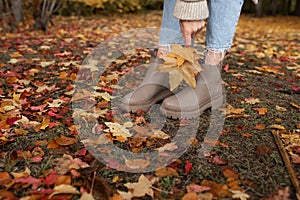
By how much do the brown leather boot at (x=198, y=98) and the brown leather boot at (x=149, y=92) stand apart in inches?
4.5

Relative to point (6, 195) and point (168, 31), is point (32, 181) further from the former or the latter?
point (168, 31)

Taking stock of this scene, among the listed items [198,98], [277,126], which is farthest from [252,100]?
[198,98]

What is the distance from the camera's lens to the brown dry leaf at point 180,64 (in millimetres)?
1489

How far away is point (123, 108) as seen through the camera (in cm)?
176

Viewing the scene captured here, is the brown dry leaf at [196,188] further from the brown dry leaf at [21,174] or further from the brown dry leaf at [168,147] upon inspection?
the brown dry leaf at [21,174]

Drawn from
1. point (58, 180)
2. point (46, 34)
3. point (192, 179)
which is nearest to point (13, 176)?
point (58, 180)

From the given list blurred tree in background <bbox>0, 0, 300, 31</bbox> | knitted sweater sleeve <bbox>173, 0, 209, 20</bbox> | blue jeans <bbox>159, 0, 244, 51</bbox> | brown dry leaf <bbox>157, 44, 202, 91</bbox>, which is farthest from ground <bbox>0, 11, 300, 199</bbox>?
blurred tree in background <bbox>0, 0, 300, 31</bbox>

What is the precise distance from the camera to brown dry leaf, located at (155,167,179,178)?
4.08 feet

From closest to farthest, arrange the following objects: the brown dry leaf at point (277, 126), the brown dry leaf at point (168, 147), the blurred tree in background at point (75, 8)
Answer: the brown dry leaf at point (168, 147)
the brown dry leaf at point (277, 126)
the blurred tree in background at point (75, 8)

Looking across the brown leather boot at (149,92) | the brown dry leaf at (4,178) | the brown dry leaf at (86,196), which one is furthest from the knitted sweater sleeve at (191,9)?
the brown dry leaf at (4,178)

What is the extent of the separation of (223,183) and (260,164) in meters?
0.22

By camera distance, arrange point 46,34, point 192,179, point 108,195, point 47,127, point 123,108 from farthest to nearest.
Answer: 1. point 46,34
2. point 123,108
3. point 47,127
4. point 192,179
5. point 108,195

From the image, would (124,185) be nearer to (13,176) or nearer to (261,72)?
(13,176)

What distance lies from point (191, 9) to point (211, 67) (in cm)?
41
